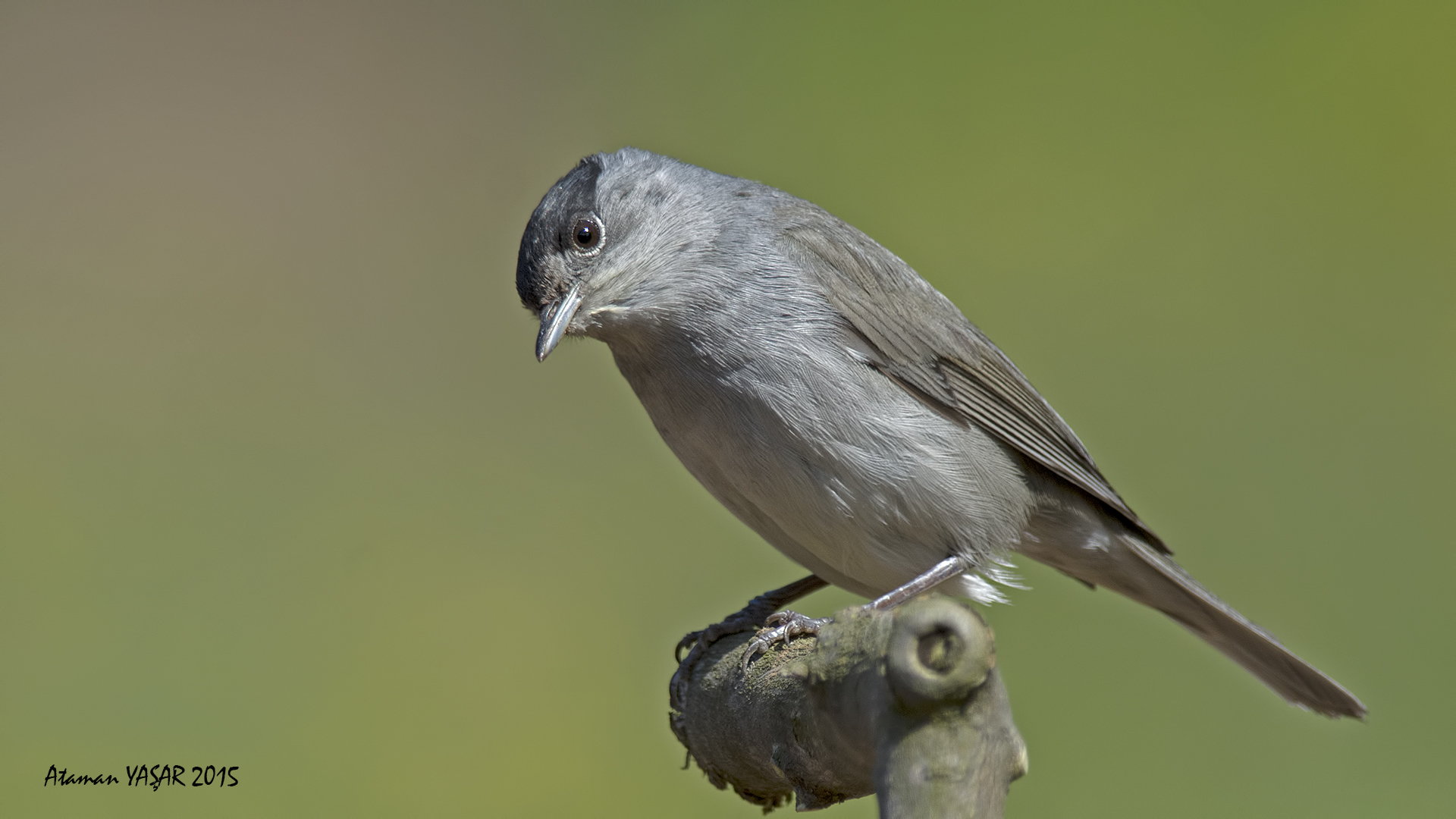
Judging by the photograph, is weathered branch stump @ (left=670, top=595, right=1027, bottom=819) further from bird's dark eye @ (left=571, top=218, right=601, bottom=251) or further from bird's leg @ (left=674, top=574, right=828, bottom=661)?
bird's dark eye @ (left=571, top=218, right=601, bottom=251)

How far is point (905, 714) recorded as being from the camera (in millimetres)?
1366

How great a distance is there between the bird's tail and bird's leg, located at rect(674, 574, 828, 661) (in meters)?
0.65

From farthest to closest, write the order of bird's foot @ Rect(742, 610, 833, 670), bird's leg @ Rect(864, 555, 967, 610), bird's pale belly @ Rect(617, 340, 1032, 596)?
1. bird's leg @ Rect(864, 555, 967, 610)
2. bird's pale belly @ Rect(617, 340, 1032, 596)
3. bird's foot @ Rect(742, 610, 833, 670)

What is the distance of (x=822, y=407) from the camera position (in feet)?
8.16

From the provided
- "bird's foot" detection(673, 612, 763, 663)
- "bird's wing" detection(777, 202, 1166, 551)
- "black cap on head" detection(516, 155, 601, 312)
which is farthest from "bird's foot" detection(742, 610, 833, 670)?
"black cap on head" detection(516, 155, 601, 312)

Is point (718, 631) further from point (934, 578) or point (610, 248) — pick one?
point (610, 248)

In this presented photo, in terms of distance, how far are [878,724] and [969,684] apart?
0.15 metres

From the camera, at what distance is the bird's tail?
298 cm

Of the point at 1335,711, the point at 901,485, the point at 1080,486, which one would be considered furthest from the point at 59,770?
the point at 1335,711

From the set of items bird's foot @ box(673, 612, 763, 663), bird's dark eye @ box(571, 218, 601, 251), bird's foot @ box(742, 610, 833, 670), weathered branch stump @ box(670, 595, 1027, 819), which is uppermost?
bird's dark eye @ box(571, 218, 601, 251)

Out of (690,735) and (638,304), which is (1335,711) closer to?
(690,735)

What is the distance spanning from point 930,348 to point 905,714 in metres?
1.61

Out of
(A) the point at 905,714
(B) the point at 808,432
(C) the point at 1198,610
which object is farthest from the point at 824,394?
(C) the point at 1198,610

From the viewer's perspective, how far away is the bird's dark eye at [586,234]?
2.70 meters
